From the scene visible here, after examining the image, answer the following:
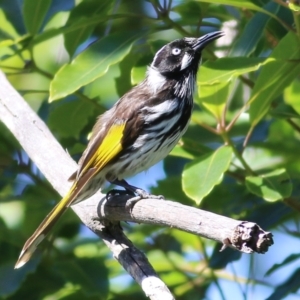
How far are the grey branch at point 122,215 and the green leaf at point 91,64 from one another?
24 centimetres

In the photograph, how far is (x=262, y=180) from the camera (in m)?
3.29

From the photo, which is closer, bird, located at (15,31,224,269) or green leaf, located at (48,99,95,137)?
bird, located at (15,31,224,269)

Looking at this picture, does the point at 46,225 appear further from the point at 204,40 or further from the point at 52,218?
the point at 204,40

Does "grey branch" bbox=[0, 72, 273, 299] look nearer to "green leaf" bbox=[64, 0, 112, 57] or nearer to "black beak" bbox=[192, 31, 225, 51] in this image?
"green leaf" bbox=[64, 0, 112, 57]

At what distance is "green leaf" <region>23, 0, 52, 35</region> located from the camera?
146 inches

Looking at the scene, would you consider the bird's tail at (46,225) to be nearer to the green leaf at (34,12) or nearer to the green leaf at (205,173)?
the green leaf at (205,173)

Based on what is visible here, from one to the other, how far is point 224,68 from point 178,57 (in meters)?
1.01

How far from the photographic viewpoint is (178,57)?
4.11 m

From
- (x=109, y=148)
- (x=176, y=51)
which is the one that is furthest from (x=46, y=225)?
(x=176, y=51)

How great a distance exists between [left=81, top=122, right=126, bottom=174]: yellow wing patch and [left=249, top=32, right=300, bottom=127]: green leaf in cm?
61

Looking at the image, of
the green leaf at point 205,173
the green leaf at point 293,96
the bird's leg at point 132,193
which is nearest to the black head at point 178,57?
the green leaf at point 293,96

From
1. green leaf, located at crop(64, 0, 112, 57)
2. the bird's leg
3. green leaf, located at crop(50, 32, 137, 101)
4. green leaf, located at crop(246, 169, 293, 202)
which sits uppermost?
green leaf, located at crop(64, 0, 112, 57)

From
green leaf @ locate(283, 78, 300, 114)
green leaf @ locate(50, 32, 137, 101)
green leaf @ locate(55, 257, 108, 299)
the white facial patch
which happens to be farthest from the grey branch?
green leaf @ locate(283, 78, 300, 114)

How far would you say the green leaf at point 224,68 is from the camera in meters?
3.08
